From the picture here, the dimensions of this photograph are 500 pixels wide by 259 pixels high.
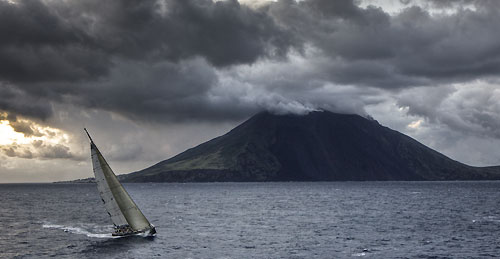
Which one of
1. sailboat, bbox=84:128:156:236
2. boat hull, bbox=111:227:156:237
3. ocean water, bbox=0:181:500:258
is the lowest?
ocean water, bbox=0:181:500:258

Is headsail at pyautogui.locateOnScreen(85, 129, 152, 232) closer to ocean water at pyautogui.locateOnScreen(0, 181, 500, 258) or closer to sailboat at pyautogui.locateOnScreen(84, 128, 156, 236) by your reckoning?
sailboat at pyautogui.locateOnScreen(84, 128, 156, 236)

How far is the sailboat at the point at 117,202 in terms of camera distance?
92.9 m

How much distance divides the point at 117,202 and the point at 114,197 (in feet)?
3.89

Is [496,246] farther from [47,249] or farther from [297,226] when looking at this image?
[47,249]

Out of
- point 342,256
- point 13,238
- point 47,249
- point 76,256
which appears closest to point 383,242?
point 342,256

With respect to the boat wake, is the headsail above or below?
above

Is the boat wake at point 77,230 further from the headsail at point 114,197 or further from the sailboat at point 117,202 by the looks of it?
the headsail at point 114,197

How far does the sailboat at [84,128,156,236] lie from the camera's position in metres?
92.9

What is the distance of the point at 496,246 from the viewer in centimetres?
8738

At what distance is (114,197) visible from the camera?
9475 centimetres

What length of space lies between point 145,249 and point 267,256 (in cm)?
2294

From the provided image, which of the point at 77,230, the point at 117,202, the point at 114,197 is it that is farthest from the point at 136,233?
the point at 77,230

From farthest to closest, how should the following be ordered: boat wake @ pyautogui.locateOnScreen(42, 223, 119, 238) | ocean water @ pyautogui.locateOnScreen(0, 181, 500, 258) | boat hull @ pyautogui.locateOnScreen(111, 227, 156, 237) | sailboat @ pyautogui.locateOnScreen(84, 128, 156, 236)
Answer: boat wake @ pyautogui.locateOnScreen(42, 223, 119, 238), boat hull @ pyautogui.locateOnScreen(111, 227, 156, 237), sailboat @ pyautogui.locateOnScreen(84, 128, 156, 236), ocean water @ pyautogui.locateOnScreen(0, 181, 500, 258)

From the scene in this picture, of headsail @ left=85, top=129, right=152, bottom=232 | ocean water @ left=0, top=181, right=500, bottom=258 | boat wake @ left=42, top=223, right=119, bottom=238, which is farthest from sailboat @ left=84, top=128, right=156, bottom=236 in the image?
boat wake @ left=42, top=223, right=119, bottom=238
